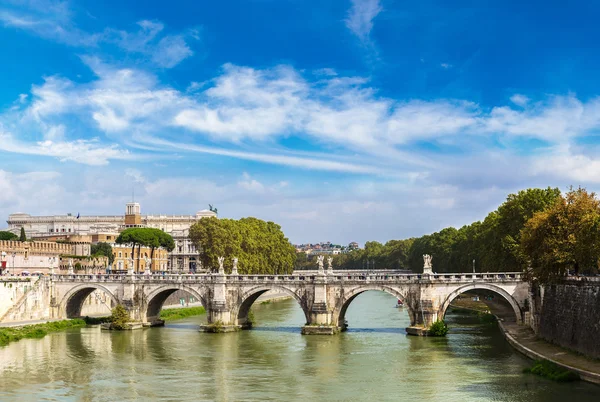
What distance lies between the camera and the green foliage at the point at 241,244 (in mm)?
91312

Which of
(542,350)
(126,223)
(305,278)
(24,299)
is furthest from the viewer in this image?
(126,223)

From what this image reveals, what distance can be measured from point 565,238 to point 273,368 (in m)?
19.9

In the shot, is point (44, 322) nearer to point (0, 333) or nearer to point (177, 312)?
point (0, 333)

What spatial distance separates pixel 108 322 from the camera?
6819 centimetres

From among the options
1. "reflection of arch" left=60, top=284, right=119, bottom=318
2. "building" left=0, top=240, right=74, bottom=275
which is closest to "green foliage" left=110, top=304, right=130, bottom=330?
"reflection of arch" left=60, top=284, right=119, bottom=318

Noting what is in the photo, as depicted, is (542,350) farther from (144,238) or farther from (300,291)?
(144,238)

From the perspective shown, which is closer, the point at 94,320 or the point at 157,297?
the point at 157,297

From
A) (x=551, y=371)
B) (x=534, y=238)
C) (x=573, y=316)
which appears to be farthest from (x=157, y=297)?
(x=551, y=371)

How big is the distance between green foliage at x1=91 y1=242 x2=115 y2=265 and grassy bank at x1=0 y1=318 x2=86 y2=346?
50.7 m

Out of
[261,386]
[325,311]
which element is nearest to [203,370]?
[261,386]

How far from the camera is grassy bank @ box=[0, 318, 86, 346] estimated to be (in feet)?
189

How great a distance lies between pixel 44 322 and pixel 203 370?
88.5 feet

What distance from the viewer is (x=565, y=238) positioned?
47.1m

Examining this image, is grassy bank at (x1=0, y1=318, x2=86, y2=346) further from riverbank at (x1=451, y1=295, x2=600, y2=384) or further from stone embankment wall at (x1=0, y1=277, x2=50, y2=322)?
riverbank at (x1=451, y1=295, x2=600, y2=384)
